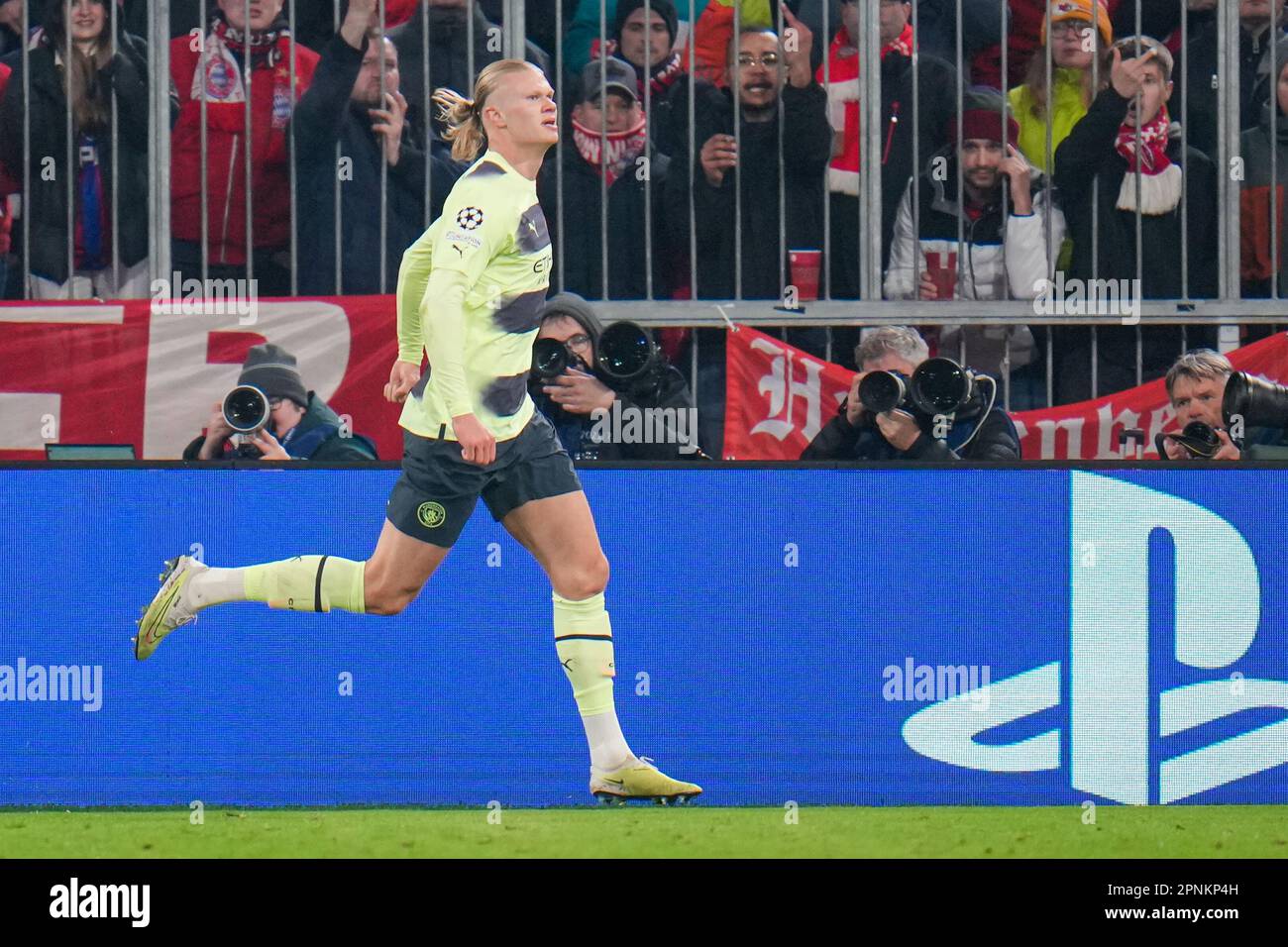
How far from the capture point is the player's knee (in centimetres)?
705

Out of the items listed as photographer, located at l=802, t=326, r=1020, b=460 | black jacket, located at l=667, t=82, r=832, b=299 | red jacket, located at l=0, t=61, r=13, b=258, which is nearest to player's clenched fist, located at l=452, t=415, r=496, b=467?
photographer, located at l=802, t=326, r=1020, b=460

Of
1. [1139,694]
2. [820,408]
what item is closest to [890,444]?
[820,408]

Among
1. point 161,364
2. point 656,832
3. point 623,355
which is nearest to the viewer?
point 656,832

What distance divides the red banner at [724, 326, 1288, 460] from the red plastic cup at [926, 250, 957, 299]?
83 cm

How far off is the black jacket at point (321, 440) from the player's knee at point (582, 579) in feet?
5.86

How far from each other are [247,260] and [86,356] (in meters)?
0.97

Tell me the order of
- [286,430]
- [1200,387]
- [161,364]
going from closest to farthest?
1. [286,430]
2. [1200,387]
3. [161,364]

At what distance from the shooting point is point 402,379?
7.14 m

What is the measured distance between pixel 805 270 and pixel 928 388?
174 centimetres

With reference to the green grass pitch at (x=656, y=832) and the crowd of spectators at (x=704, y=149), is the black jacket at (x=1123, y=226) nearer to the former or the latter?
the crowd of spectators at (x=704, y=149)

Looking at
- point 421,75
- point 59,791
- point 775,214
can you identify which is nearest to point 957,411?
point 775,214

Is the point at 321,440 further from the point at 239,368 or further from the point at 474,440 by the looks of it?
the point at 474,440

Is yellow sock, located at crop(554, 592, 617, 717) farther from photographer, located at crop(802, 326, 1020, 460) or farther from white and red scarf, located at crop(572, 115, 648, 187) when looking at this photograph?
white and red scarf, located at crop(572, 115, 648, 187)

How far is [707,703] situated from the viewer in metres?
7.32
